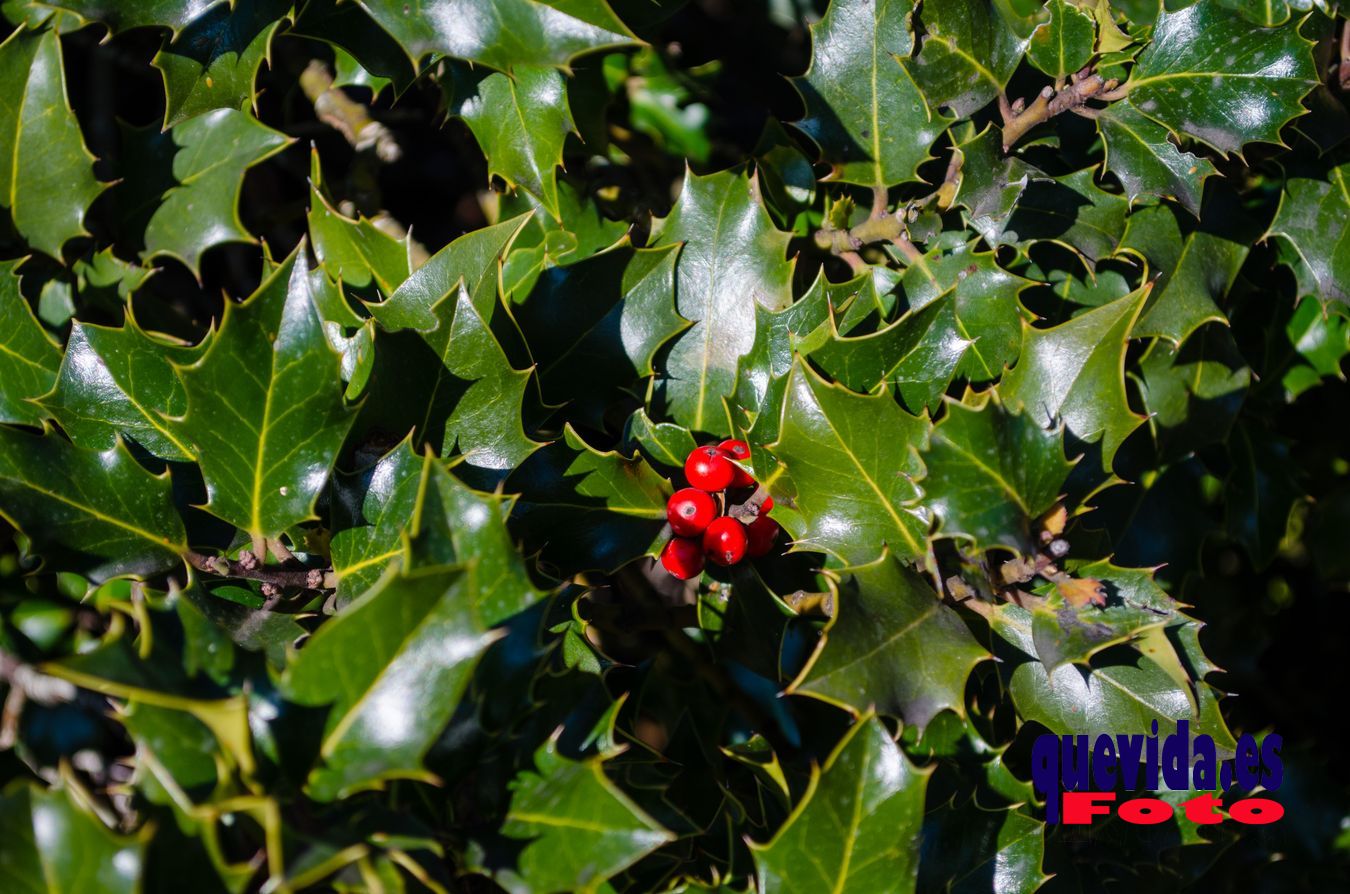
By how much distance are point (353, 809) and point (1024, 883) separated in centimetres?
80

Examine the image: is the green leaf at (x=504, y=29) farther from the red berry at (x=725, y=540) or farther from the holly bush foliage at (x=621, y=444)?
the red berry at (x=725, y=540)

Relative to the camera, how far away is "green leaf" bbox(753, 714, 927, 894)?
103 centimetres

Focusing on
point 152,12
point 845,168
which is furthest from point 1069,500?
point 152,12

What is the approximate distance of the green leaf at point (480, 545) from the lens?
94 cm

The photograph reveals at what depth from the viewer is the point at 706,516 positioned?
125cm

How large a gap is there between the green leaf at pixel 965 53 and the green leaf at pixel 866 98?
3cm

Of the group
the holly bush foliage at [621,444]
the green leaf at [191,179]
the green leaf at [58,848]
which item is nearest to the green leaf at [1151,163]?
the holly bush foliage at [621,444]

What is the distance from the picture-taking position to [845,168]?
1.51 meters

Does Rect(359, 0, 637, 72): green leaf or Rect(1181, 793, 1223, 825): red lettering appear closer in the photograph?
Rect(359, 0, 637, 72): green leaf

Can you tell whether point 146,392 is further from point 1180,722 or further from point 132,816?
point 1180,722

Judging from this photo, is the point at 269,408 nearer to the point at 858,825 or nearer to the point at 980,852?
the point at 858,825

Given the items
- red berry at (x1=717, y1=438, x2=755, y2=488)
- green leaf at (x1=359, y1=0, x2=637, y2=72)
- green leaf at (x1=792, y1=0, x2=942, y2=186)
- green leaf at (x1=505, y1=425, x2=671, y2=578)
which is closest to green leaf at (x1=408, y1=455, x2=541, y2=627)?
green leaf at (x1=505, y1=425, x2=671, y2=578)

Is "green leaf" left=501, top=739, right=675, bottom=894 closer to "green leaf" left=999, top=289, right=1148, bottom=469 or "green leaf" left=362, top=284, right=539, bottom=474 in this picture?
"green leaf" left=362, top=284, right=539, bottom=474

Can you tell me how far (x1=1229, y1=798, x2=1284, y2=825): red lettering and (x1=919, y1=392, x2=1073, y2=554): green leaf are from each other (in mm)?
701
